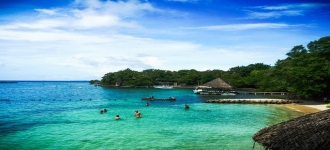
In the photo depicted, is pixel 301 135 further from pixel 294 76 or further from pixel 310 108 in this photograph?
pixel 294 76

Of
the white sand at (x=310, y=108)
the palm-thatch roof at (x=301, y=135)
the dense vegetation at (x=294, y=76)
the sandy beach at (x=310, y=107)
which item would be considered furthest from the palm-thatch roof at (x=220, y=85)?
the palm-thatch roof at (x=301, y=135)

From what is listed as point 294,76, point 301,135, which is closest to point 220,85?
point 294,76

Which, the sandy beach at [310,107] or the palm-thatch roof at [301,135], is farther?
the sandy beach at [310,107]

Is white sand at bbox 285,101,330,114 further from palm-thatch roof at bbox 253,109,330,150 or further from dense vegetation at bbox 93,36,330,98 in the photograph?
palm-thatch roof at bbox 253,109,330,150

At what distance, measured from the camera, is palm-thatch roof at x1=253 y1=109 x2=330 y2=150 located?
589cm

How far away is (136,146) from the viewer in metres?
13.6

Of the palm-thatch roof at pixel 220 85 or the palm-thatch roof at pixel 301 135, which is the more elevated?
the palm-thatch roof at pixel 220 85

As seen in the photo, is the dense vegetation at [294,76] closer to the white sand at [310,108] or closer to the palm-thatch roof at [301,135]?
the white sand at [310,108]

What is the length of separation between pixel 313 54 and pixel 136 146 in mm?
29826

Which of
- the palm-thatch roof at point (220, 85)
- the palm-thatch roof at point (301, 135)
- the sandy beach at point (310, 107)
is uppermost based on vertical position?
the palm-thatch roof at point (220, 85)

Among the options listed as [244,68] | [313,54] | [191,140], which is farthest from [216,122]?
[244,68]

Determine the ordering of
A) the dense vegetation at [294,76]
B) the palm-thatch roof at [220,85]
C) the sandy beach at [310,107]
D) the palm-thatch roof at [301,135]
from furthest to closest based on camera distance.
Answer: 1. the palm-thatch roof at [220,85]
2. the dense vegetation at [294,76]
3. the sandy beach at [310,107]
4. the palm-thatch roof at [301,135]

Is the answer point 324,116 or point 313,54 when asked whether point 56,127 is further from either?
point 313,54

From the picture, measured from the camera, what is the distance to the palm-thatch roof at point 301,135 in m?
5.89
